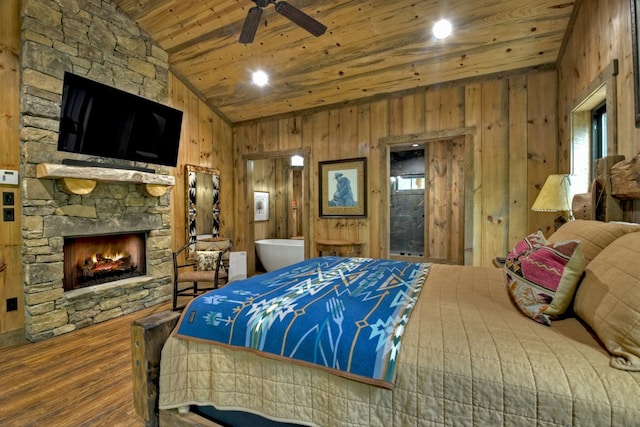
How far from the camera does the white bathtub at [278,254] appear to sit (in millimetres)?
4891

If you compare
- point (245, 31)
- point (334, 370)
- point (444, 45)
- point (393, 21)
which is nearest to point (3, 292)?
point (245, 31)

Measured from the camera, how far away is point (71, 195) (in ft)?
9.64

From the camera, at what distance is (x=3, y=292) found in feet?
8.61

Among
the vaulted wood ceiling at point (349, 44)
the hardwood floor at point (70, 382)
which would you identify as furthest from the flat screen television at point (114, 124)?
the hardwood floor at point (70, 382)

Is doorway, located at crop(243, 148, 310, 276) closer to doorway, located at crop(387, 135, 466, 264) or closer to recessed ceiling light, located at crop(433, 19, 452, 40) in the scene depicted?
doorway, located at crop(387, 135, 466, 264)

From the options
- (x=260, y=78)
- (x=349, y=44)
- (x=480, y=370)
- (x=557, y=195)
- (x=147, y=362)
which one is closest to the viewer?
(x=480, y=370)

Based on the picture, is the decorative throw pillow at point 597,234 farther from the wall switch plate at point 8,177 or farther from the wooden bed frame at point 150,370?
the wall switch plate at point 8,177

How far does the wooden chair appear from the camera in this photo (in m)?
3.30

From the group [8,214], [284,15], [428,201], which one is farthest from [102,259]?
[428,201]

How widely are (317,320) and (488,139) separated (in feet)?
10.4

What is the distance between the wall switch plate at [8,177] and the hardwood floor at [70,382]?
4.65 feet

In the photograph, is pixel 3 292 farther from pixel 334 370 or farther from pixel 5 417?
pixel 334 370

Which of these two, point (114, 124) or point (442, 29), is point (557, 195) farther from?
point (114, 124)

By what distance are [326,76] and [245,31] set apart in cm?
161
